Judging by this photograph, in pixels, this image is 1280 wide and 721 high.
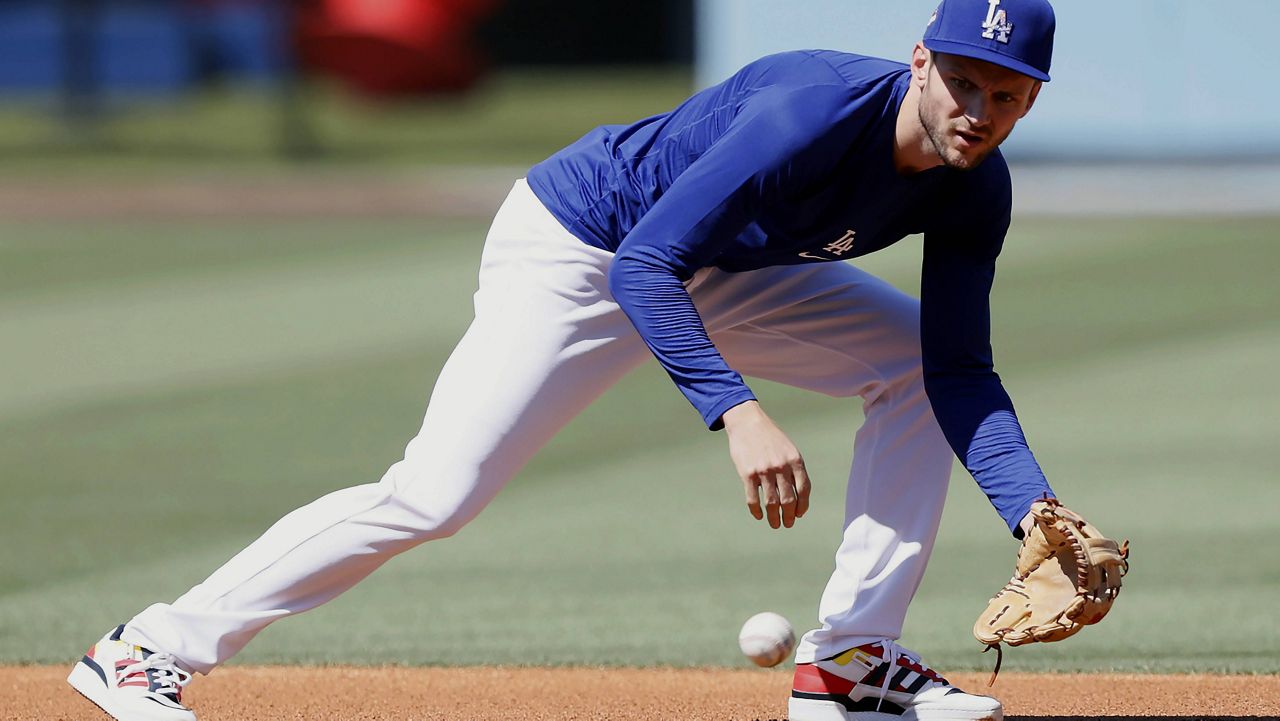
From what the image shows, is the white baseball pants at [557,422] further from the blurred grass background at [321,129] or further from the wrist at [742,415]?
the blurred grass background at [321,129]

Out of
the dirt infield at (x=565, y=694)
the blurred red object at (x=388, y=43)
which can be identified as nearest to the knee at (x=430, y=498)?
the dirt infield at (x=565, y=694)

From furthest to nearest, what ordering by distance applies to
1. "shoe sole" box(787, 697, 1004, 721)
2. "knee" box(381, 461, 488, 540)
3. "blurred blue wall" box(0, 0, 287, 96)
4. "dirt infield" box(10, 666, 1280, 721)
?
"blurred blue wall" box(0, 0, 287, 96)
"dirt infield" box(10, 666, 1280, 721)
"shoe sole" box(787, 697, 1004, 721)
"knee" box(381, 461, 488, 540)

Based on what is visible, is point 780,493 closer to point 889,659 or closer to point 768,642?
point 889,659

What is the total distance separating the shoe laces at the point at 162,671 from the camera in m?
3.94

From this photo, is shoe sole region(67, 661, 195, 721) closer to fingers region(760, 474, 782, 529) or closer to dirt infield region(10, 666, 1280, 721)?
dirt infield region(10, 666, 1280, 721)

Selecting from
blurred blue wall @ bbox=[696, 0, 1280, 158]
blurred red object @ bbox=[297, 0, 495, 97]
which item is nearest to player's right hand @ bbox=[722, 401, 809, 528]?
blurred blue wall @ bbox=[696, 0, 1280, 158]

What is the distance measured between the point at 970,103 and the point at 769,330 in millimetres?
929

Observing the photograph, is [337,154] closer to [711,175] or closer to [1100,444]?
[1100,444]

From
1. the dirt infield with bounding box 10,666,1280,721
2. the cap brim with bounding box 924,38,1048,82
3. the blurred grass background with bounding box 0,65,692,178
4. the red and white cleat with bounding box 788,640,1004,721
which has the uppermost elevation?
the cap brim with bounding box 924,38,1048,82

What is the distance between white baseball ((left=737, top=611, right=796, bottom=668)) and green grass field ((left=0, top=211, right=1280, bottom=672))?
672mm

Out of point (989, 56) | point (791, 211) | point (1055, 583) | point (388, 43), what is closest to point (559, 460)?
point (791, 211)

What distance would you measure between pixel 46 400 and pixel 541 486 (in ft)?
11.6

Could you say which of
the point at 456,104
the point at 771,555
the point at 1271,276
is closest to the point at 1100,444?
the point at 771,555

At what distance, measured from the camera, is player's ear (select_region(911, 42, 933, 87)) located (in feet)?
12.0
